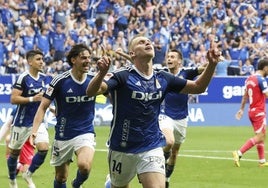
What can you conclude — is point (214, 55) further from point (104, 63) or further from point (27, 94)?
point (27, 94)

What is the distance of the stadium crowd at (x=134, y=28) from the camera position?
33.7 m

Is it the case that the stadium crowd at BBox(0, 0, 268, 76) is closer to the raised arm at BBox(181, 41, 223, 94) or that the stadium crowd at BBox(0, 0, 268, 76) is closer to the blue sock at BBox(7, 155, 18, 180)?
the blue sock at BBox(7, 155, 18, 180)

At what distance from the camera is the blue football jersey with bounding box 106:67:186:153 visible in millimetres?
10477

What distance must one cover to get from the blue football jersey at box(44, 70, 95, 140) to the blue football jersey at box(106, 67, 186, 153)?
229cm

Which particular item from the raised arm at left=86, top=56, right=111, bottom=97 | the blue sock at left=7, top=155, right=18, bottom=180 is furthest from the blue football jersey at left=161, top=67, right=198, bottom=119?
the raised arm at left=86, top=56, right=111, bottom=97

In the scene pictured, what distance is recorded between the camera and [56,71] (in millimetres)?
32188

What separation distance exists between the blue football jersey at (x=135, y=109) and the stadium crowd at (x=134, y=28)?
21069mm

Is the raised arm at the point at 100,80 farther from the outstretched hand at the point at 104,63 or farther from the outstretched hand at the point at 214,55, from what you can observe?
the outstretched hand at the point at 214,55

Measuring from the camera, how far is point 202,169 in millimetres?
18953

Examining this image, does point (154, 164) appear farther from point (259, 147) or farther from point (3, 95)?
point (3, 95)

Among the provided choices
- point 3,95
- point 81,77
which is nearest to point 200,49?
point 3,95

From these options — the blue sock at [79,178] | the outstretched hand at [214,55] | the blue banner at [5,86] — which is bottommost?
the blue banner at [5,86]

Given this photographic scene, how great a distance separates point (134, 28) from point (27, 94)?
872 inches

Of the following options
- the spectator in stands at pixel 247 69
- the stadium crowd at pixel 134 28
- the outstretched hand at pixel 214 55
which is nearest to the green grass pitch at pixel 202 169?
the outstretched hand at pixel 214 55
